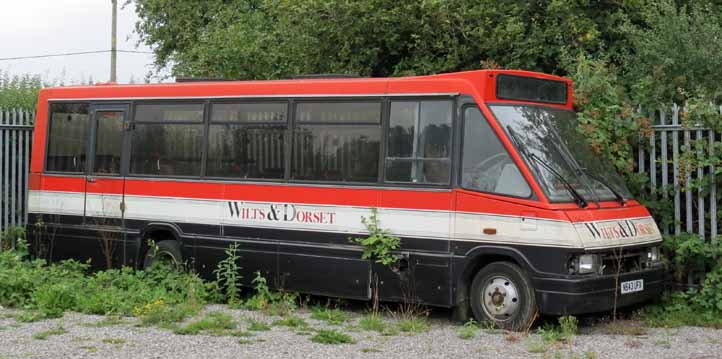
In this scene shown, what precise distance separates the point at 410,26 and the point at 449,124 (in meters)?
6.56

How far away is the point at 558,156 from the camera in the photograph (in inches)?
430

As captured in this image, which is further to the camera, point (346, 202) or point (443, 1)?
point (443, 1)

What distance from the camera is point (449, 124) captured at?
11141 mm

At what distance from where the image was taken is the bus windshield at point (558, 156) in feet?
34.8

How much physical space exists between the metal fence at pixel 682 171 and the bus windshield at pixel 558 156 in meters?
0.70

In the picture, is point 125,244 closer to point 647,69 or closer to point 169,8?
→ point 647,69

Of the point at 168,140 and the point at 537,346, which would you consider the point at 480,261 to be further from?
the point at 168,140

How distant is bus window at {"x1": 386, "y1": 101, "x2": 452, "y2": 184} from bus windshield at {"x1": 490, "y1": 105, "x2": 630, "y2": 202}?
25.2 inches

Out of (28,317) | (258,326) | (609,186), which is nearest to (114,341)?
(258,326)

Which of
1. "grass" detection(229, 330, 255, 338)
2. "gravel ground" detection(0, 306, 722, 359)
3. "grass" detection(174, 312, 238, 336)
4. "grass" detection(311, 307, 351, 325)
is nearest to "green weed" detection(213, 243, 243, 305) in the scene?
"grass" detection(311, 307, 351, 325)

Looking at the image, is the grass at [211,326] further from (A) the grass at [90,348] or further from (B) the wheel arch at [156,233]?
(B) the wheel arch at [156,233]

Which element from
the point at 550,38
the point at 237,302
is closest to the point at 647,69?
the point at 550,38

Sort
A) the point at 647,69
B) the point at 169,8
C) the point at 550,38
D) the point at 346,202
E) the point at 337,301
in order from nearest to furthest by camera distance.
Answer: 1. the point at 346,202
2. the point at 337,301
3. the point at 647,69
4. the point at 550,38
5. the point at 169,8

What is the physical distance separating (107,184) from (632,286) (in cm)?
721
